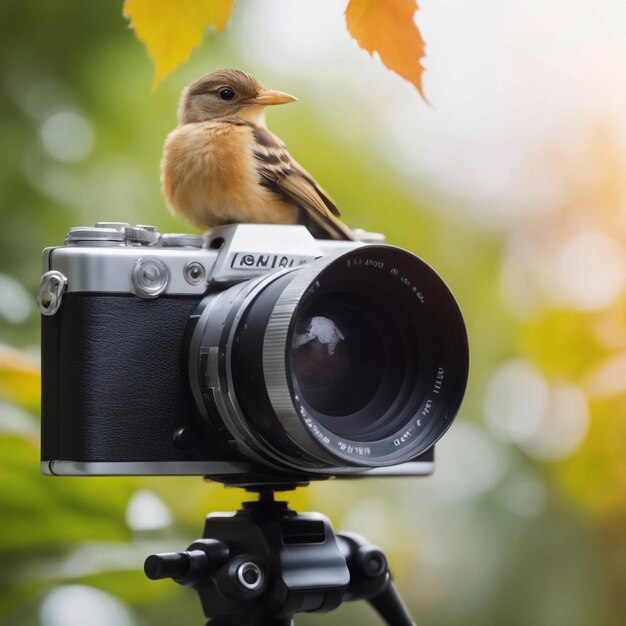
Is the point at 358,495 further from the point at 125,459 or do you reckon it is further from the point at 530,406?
the point at 125,459

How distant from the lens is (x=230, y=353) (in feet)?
2.53

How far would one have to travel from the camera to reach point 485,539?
4.66 ft

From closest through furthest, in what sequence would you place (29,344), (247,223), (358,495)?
(247,223), (29,344), (358,495)

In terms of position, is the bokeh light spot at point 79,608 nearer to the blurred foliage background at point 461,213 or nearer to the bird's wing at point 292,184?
the blurred foliage background at point 461,213

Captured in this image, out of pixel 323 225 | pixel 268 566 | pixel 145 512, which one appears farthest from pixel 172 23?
pixel 145 512

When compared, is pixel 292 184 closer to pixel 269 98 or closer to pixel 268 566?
pixel 269 98

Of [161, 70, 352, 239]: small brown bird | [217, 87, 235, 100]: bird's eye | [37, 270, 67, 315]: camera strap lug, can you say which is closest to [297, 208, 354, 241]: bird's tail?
[161, 70, 352, 239]: small brown bird

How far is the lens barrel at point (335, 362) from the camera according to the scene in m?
0.72

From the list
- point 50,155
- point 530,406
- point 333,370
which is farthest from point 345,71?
point 333,370

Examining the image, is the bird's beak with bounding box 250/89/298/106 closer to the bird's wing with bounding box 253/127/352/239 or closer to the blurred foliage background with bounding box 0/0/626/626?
the bird's wing with bounding box 253/127/352/239

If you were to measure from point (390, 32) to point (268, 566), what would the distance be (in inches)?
16.5

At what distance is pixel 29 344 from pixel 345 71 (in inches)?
21.5

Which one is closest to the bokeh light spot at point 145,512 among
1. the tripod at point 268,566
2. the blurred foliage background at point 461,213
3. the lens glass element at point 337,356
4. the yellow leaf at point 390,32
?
the blurred foliage background at point 461,213

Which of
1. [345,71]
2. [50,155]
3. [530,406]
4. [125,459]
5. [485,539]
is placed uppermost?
[345,71]
